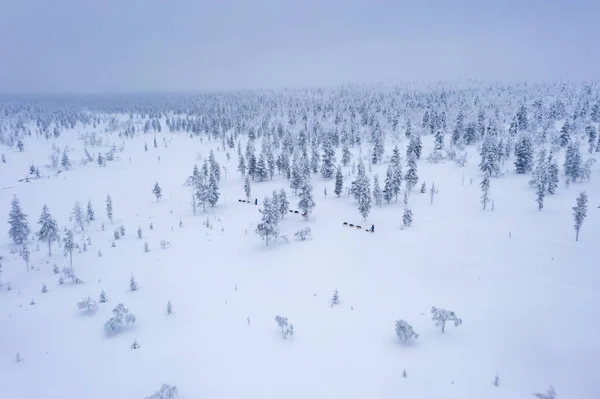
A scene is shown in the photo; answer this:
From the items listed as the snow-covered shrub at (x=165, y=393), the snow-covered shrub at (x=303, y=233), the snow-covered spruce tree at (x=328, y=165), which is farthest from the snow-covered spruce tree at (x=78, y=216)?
the snow-covered spruce tree at (x=328, y=165)

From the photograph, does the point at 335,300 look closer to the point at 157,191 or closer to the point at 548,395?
the point at 548,395

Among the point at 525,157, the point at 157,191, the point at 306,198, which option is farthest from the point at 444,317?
the point at 157,191

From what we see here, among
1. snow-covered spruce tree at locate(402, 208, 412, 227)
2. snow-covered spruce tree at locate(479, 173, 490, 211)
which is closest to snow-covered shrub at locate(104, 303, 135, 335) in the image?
snow-covered spruce tree at locate(402, 208, 412, 227)

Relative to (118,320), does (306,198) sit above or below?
above

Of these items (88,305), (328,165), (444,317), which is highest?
(328,165)

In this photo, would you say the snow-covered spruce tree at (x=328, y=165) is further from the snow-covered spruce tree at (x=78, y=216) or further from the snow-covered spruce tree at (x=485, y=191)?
the snow-covered spruce tree at (x=78, y=216)

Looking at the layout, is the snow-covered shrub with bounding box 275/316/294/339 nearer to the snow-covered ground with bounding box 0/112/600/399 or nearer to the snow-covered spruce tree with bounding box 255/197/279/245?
the snow-covered ground with bounding box 0/112/600/399
